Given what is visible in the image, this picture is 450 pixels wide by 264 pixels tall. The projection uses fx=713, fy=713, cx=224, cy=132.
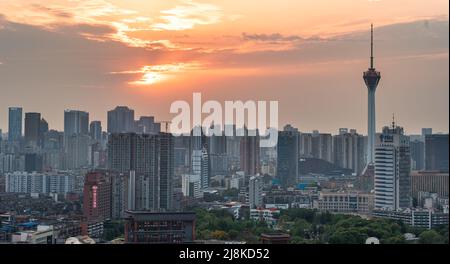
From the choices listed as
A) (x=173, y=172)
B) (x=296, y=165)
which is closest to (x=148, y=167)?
(x=173, y=172)

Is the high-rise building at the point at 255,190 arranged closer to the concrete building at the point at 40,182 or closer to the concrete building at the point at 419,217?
the concrete building at the point at 419,217

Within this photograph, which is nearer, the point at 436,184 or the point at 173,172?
the point at 173,172

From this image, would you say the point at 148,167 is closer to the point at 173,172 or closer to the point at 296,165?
the point at 173,172

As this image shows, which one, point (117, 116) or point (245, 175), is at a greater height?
point (117, 116)

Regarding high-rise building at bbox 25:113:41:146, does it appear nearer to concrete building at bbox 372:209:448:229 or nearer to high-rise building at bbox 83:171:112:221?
high-rise building at bbox 83:171:112:221

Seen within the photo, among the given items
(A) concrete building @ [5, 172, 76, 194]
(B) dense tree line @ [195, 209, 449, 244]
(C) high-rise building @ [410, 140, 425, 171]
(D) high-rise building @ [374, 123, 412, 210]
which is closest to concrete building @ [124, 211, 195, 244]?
(B) dense tree line @ [195, 209, 449, 244]
